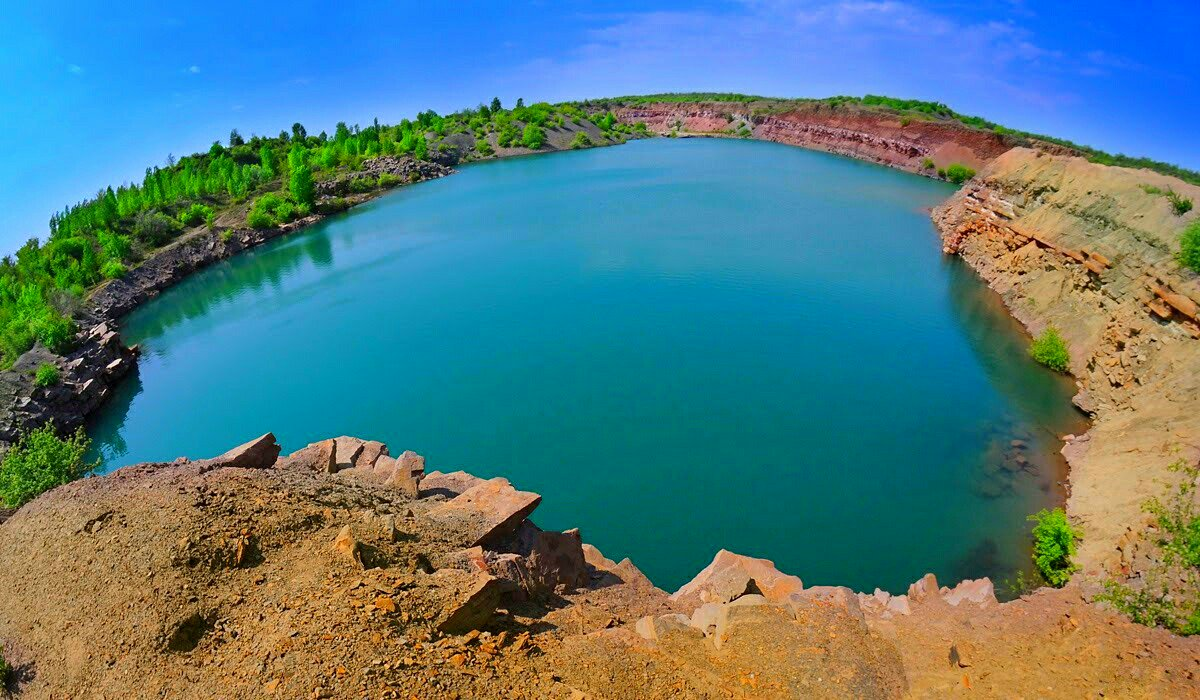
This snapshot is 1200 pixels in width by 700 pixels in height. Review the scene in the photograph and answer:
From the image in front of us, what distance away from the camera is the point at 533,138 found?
9238 cm

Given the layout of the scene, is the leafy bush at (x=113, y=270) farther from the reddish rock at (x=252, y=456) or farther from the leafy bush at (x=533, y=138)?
the leafy bush at (x=533, y=138)

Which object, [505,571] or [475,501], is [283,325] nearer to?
[475,501]

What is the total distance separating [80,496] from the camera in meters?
9.72

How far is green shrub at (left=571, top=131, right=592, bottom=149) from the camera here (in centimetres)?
9500

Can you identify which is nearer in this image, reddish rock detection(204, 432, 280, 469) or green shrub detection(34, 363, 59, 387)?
reddish rock detection(204, 432, 280, 469)

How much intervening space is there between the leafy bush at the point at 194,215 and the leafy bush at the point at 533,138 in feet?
161

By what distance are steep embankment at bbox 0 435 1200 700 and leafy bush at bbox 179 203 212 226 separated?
56.7 metres

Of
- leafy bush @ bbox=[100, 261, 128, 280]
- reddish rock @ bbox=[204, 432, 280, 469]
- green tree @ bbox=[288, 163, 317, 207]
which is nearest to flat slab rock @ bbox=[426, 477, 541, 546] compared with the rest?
reddish rock @ bbox=[204, 432, 280, 469]

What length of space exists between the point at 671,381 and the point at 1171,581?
571 inches

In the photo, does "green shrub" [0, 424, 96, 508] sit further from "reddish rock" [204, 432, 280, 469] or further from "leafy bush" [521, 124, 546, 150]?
"leafy bush" [521, 124, 546, 150]

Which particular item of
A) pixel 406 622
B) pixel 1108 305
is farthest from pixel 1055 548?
pixel 406 622

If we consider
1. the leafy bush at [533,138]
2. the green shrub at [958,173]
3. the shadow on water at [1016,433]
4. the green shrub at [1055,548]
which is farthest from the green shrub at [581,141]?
the green shrub at [1055,548]

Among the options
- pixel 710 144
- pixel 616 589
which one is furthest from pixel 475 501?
pixel 710 144

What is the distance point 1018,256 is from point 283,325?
4169cm
